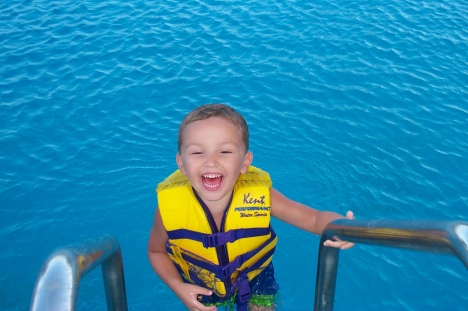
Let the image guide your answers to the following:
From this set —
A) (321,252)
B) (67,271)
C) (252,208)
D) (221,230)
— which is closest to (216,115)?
(252,208)

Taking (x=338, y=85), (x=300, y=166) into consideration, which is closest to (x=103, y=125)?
(x=300, y=166)

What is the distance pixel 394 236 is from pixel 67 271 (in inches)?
37.2

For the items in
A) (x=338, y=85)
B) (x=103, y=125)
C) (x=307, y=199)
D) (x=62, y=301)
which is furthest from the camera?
(x=338, y=85)

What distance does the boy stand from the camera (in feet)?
9.99

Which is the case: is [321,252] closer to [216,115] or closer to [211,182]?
[211,182]

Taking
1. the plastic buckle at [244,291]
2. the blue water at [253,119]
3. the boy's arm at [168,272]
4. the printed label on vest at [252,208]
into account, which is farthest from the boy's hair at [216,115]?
the blue water at [253,119]

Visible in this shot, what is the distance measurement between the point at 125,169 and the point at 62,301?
5.38 m

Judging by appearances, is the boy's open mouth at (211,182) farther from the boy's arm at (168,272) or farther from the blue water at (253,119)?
the blue water at (253,119)

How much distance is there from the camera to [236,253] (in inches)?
135

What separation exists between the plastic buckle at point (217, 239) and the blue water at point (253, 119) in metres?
1.69

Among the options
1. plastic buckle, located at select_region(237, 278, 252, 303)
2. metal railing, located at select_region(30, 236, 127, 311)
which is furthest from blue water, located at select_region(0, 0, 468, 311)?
metal railing, located at select_region(30, 236, 127, 311)

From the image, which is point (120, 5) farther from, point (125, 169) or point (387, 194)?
point (387, 194)

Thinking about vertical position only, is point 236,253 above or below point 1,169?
below

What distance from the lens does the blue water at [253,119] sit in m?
5.41
